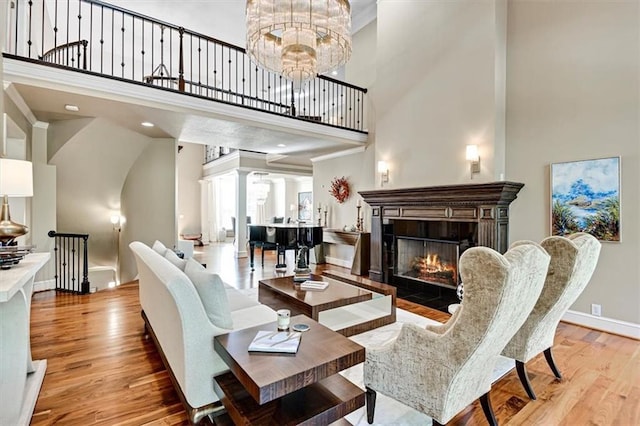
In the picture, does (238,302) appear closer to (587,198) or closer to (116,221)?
(587,198)

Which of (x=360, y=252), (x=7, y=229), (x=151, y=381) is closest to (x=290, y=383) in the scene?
(x=151, y=381)

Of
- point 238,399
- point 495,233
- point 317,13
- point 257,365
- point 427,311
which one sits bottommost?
point 427,311

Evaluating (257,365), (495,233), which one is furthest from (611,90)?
(257,365)

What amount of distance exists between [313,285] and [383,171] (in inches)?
110

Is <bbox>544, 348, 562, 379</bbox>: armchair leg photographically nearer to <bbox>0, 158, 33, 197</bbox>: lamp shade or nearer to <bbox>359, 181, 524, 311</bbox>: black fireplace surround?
<bbox>359, 181, 524, 311</bbox>: black fireplace surround

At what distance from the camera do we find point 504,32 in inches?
167

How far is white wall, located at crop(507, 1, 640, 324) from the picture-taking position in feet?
11.0

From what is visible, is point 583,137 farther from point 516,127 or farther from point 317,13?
point 317,13

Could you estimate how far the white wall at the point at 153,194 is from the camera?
6.17 m

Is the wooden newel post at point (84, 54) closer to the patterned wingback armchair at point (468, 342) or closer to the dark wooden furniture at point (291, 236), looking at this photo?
the dark wooden furniture at point (291, 236)

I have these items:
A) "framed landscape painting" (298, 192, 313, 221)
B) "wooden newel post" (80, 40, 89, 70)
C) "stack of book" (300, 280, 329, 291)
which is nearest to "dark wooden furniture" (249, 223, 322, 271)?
"stack of book" (300, 280, 329, 291)

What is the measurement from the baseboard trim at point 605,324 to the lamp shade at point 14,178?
567 cm

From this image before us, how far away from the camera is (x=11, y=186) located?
2.26 metres

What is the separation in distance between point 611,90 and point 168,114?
550cm
